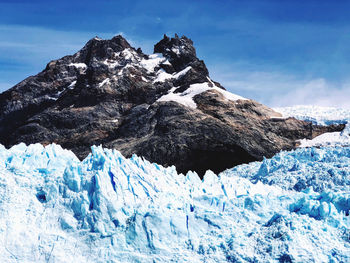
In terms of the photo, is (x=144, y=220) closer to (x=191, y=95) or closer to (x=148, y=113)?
(x=148, y=113)

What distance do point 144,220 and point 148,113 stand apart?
2405 cm

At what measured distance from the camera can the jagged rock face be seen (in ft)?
92.1

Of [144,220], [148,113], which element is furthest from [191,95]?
[144,220]

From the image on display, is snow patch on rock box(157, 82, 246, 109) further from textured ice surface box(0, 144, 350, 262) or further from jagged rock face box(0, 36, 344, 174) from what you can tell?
textured ice surface box(0, 144, 350, 262)

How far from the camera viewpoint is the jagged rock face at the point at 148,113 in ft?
92.1

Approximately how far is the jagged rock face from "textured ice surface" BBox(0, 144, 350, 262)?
15892 mm

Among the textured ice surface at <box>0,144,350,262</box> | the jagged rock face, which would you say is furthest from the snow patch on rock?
the textured ice surface at <box>0,144,350,262</box>

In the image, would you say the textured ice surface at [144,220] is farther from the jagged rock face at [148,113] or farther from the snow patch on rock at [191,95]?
the snow patch on rock at [191,95]

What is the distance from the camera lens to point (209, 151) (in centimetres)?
2809

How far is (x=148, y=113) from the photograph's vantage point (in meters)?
33.5

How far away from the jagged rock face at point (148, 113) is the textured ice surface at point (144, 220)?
15.9 m

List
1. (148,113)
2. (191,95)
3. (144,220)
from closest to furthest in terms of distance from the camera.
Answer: (144,220) → (148,113) → (191,95)

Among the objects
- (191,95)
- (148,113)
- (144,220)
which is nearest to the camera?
(144,220)

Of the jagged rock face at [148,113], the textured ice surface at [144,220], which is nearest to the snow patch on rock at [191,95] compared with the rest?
the jagged rock face at [148,113]
